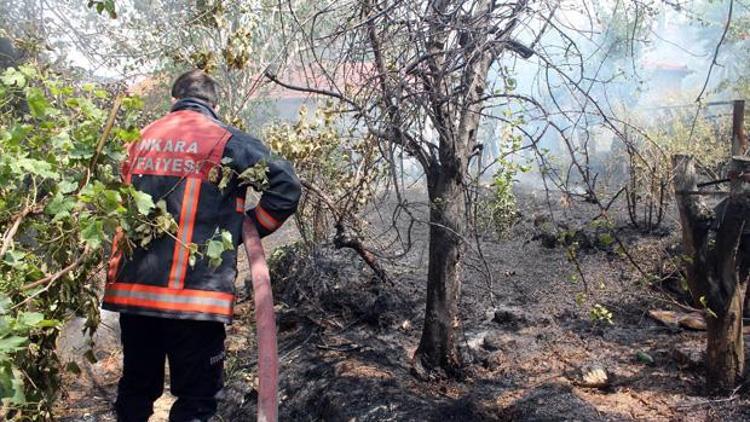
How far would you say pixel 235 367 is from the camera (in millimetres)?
3920

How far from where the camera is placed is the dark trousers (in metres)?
2.50

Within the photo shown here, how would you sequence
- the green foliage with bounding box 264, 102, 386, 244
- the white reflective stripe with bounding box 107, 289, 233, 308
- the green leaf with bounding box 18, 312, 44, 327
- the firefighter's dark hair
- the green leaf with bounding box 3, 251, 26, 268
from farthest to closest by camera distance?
1. the green foliage with bounding box 264, 102, 386, 244
2. the firefighter's dark hair
3. the white reflective stripe with bounding box 107, 289, 233, 308
4. the green leaf with bounding box 3, 251, 26, 268
5. the green leaf with bounding box 18, 312, 44, 327

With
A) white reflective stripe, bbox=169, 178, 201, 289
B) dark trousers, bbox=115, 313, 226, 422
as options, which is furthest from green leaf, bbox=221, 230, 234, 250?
dark trousers, bbox=115, 313, 226, 422

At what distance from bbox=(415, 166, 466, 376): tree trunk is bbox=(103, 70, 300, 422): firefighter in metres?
1.05

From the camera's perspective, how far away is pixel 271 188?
2.54 metres

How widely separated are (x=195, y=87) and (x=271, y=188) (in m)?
0.65

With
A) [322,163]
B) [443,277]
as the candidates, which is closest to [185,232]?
[443,277]

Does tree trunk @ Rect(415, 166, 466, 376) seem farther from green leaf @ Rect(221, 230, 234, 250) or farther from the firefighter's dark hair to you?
green leaf @ Rect(221, 230, 234, 250)

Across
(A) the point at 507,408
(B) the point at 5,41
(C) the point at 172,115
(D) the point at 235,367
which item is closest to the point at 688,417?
(A) the point at 507,408

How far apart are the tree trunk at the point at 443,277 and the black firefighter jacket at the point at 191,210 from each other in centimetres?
105

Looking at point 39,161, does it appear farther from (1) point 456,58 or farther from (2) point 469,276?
(2) point 469,276

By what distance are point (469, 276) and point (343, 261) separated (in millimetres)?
1252

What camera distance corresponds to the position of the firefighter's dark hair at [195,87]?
2.75 meters

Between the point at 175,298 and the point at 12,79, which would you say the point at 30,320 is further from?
the point at 175,298
